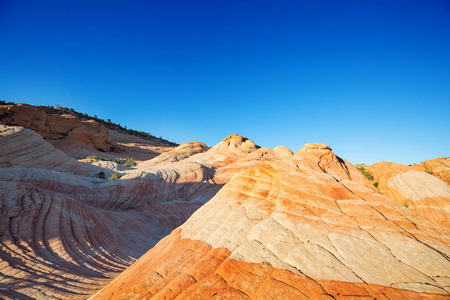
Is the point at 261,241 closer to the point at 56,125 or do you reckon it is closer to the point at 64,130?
the point at 64,130

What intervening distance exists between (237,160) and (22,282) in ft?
81.9

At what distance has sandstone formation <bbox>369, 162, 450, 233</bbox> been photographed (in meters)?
9.35

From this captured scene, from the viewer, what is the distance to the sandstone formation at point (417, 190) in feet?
30.7

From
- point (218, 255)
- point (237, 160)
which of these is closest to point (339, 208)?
point (218, 255)

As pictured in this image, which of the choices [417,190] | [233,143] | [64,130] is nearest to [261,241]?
[417,190]

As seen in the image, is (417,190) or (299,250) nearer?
(299,250)

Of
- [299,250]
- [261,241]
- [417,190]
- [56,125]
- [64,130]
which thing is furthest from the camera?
[64,130]

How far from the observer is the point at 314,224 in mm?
4137

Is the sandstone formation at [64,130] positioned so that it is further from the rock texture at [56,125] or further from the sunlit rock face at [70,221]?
the sunlit rock face at [70,221]

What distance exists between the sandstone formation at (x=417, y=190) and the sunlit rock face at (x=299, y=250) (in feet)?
23.4

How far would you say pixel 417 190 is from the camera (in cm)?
1037

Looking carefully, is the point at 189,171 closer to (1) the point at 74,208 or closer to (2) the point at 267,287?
(1) the point at 74,208

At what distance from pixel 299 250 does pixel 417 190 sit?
10635mm

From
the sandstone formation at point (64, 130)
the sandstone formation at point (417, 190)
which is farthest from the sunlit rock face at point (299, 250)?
the sandstone formation at point (64, 130)
